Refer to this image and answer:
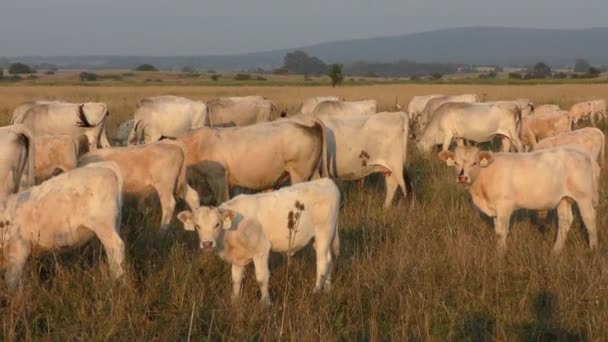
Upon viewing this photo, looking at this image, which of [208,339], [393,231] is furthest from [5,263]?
[393,231]

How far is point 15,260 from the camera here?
6.83m

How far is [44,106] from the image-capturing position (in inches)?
694

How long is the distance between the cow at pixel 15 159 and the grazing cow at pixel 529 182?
519 centimetres

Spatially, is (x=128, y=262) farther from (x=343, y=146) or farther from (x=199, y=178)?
(x=343, y=146)

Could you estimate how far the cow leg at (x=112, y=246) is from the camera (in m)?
7.14

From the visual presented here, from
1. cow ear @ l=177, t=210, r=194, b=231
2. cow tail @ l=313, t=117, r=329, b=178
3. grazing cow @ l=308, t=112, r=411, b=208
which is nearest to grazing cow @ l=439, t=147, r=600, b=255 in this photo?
cow tail @ l=313, t=117, r=329, b=178

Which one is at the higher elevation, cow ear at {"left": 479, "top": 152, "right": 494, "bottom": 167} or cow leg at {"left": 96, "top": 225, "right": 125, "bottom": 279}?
cow ear at {"left": 479, "top": 152, "right": 494, "bottom": 167}

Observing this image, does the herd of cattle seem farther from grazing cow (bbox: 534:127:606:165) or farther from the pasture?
the pasture

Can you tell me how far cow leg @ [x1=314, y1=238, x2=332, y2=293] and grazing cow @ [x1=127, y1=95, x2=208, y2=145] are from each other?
11237mm

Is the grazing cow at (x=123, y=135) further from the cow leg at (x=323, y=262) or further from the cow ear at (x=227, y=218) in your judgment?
the cow ear at (x=227, y=218)

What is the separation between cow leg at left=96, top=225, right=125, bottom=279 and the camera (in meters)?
7.14

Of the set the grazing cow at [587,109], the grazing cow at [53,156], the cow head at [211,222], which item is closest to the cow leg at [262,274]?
the cow head at [211,222]

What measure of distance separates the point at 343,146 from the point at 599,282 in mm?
6034

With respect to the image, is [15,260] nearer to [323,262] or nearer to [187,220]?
[187,220]
